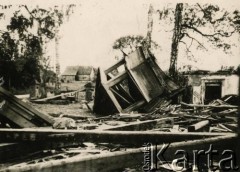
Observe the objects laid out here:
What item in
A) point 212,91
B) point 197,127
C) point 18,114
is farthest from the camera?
point 212,91

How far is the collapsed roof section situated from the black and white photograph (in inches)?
2.3

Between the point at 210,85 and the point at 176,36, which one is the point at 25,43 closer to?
the point at 176,36

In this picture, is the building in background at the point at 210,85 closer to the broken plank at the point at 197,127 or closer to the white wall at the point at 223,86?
the white wall at the point at 223,86

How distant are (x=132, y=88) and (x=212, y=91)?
1.31 metres

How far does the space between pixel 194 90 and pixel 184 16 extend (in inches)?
34.7

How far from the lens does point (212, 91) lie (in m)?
3.19

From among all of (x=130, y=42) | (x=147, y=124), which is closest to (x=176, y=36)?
(x=130, y=42)

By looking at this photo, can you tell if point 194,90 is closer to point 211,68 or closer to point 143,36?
point 211,68

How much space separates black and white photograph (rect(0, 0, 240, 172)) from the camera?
2.14 metres

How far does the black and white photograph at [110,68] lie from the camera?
214cm

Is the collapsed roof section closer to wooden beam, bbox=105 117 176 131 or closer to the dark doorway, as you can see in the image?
the dark doorway

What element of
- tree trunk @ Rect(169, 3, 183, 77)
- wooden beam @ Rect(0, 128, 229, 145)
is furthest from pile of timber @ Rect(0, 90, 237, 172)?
tree trunk @ Rect(169, 3, 183, 77)

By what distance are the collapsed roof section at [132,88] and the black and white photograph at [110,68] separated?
0.06 m

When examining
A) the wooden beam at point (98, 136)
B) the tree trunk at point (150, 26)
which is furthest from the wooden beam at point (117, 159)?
the tree trunk at point (150, 26)
